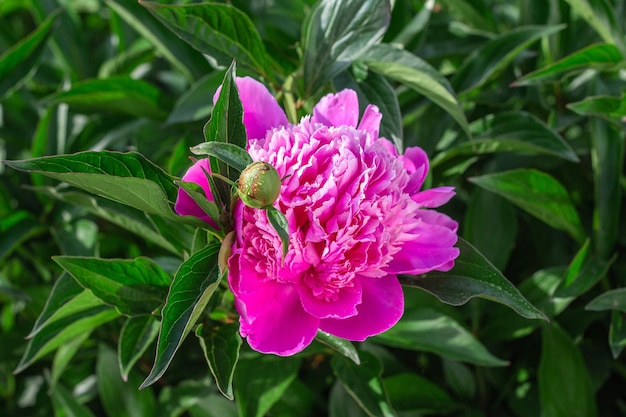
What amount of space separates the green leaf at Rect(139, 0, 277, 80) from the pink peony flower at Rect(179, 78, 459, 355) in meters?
0.17

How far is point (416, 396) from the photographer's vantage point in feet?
2.88

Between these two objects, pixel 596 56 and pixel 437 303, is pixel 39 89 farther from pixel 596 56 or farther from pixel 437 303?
pixel 596 56

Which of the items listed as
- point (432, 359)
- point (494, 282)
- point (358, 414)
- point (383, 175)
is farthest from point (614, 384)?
point (383, 175)

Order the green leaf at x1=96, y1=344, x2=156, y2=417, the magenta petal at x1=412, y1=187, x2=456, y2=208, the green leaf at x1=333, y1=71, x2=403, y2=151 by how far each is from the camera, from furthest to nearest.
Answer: the green leaf at x1=96, y1=344, x2=156, y2=417, the green leaf at x1=333, y1=71, x2=403, y2=151, the magenta petal at x1=412, y1=187, x2=456, y2=208

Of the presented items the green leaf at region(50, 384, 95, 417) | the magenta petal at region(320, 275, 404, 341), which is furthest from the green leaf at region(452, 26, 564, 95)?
the green leaf at region(50, 384, 95, 417)

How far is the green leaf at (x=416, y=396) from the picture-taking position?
862mm

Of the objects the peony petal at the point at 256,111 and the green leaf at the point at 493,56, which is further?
the green leaf at the point at 493,56

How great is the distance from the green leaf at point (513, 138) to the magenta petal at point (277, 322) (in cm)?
34

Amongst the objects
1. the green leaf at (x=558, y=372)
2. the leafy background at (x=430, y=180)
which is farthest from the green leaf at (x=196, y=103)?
the green leaf at (x=558, y=372)

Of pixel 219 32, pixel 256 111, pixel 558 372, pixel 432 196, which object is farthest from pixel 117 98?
pixel 558 372

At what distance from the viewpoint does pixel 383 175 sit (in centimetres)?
55

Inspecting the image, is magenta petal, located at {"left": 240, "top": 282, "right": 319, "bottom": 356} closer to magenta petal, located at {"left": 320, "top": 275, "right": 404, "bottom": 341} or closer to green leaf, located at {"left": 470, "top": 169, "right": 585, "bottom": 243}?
magenta petal, located at {"left": 320, "top": 275, "right": 404, "bottom": 341}

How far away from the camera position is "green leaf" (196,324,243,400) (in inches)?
22.1

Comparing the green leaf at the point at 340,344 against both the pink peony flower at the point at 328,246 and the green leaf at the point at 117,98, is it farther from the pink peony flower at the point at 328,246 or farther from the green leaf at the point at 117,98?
the green leaf at the point at 117,98
